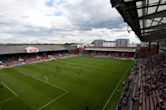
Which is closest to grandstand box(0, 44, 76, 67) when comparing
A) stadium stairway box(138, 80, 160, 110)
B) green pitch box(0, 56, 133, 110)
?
green pitch box(0, 56, 133, 110)

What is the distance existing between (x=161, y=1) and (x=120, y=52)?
66.2m

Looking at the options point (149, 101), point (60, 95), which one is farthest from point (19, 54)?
point (149, 101)

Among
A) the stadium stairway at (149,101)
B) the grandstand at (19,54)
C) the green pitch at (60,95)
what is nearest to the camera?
the stadium stairway at (149,101)

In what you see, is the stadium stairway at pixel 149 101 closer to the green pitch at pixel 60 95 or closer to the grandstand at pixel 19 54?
the green pitch at pixel 60 95

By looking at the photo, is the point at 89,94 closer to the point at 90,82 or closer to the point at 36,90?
the point at 90,82

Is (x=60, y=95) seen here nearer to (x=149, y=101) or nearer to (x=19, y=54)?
(x=149, y=101)

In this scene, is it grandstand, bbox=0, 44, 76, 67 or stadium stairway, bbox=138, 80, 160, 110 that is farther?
grandstand, bbox=0, 44, 76, 67

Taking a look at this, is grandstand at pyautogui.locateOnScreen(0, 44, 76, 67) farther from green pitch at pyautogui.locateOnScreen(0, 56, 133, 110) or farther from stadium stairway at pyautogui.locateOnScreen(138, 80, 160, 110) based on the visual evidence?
stadium stairway at pyautogui.locateOnScreen(138, 80, 160, 110)

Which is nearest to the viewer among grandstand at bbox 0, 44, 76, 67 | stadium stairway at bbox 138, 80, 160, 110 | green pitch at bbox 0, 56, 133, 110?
stadium stairway at bbox 138, 80, 160, 110

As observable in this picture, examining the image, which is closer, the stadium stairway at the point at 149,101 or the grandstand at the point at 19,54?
the stadium stairway at the point at 149,101

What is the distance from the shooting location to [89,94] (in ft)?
67.5

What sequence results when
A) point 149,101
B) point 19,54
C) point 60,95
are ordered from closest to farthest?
1. point 149,101
2. point 60,95
3. point 19,54

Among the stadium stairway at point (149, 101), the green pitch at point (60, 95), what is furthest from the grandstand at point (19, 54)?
the stadium stairway at point (149, 101)

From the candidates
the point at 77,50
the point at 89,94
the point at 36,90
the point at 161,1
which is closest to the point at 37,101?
the point at 36,90
